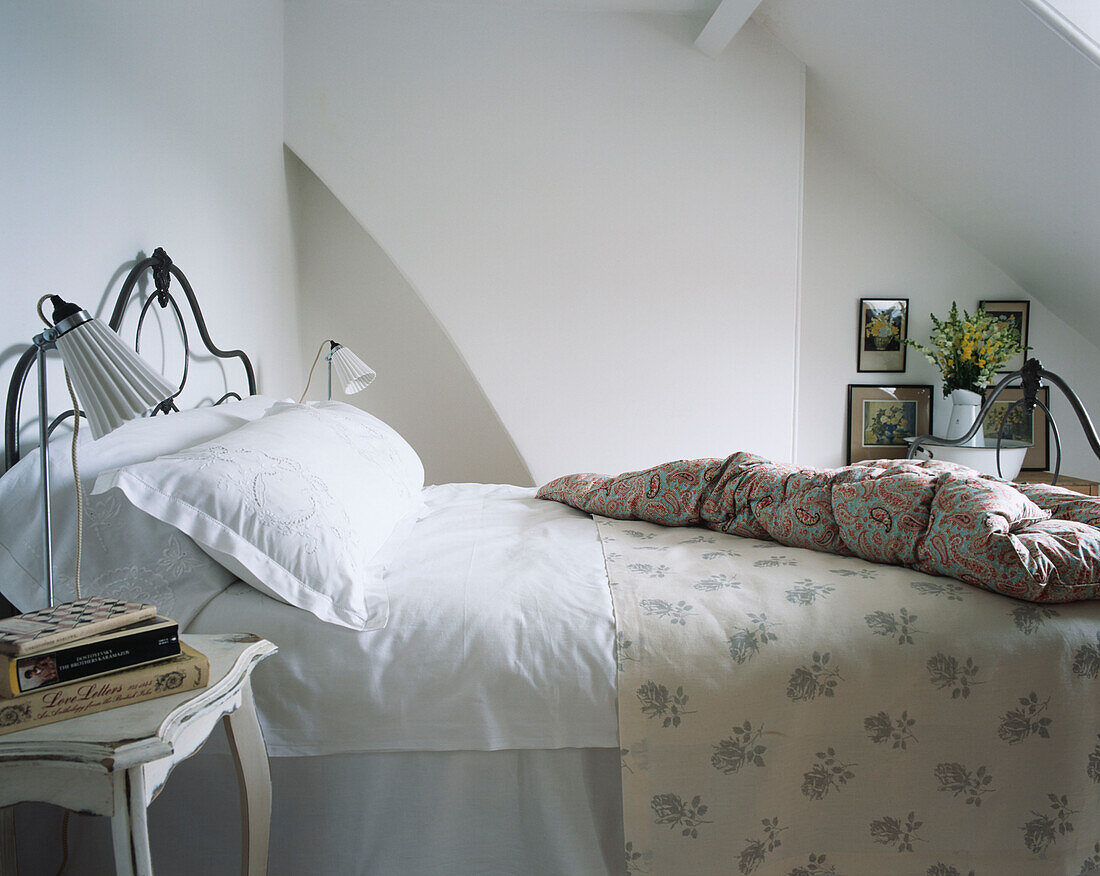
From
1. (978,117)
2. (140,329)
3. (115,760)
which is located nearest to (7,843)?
(115,760)

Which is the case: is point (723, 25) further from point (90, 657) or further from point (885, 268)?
point (90, 657)

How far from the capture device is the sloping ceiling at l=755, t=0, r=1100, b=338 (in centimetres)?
244

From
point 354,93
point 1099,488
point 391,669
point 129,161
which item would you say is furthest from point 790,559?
point 354,93

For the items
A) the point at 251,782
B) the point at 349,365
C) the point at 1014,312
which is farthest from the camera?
the point at 1014,312

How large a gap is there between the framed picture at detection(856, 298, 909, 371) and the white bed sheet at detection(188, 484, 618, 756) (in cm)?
294

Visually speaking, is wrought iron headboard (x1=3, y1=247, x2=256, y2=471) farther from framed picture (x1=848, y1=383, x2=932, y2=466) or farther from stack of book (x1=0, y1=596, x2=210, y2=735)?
framed picture (x1=848, y1=383, x2=932, y2=466)

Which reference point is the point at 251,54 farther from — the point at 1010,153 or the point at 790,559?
the point at 1010,153

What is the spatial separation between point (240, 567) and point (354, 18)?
8.89ft

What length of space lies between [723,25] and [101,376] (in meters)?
2.83

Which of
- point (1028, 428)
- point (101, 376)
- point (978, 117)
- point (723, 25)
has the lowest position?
point (1028, 428)

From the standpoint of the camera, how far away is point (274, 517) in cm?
131

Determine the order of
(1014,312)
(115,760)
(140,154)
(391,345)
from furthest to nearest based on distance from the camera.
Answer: (391,345), (1014,312), (140,154), (115,760)

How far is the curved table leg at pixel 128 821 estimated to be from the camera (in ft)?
2.63

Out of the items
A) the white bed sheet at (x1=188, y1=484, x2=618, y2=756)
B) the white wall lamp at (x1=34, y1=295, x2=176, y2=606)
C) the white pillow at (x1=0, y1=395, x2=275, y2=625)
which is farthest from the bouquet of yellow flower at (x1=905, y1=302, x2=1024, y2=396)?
the white wall lamp at (x1=34, y1=295, x2=176, y2=606)
